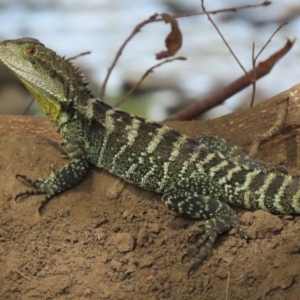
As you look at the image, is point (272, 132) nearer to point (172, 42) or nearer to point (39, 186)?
point (172, 42)

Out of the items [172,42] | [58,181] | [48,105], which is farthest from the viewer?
[172,42]

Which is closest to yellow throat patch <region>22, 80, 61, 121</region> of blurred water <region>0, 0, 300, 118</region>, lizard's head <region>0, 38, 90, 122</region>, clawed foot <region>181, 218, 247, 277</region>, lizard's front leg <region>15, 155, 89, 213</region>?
lizard's head <region>0, 38, 90, 122</region>

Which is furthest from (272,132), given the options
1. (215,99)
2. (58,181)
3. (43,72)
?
(215,99)

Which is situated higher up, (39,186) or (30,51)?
(30,51)

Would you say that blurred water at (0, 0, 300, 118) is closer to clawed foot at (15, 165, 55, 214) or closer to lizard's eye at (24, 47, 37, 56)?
lizard's eye at (24, 47, 37, 56)

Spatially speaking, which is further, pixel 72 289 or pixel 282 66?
pixel 282 66

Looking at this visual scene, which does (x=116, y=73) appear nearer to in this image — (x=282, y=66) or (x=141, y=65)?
(x=141, y=65)

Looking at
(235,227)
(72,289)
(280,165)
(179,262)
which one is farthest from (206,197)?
(72,289)
